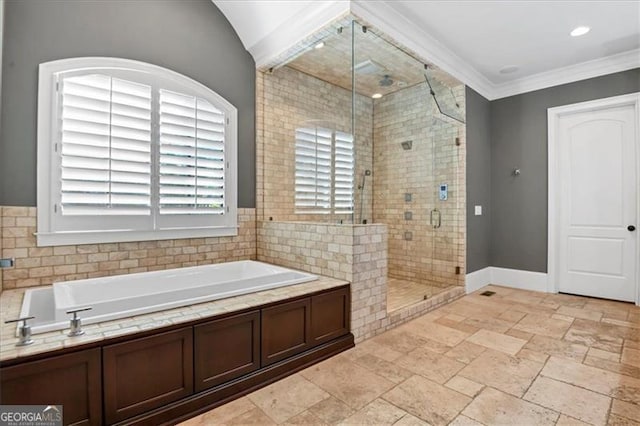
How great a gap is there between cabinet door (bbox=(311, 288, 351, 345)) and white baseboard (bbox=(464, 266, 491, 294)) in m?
2.36

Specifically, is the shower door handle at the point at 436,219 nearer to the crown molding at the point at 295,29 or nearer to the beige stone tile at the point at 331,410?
the crown molding at the point at 295,29

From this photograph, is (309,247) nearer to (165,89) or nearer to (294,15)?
(165,89)

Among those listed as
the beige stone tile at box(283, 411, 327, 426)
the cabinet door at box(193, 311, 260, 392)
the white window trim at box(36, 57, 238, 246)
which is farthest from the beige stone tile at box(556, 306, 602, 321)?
the white window trim at box(36, 57, 238, 246)

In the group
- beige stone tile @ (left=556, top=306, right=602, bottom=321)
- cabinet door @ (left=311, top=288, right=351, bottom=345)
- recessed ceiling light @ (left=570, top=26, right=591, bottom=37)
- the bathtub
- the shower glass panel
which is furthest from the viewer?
the shower glass panel

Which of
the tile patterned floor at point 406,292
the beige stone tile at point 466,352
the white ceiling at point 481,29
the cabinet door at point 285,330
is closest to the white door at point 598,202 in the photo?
the white ceiling at point 481,29

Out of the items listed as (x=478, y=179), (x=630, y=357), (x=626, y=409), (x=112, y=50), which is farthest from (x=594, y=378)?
(x=112, y=50)

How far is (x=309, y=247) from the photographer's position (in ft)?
10.1

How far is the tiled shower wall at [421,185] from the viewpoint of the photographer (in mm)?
4211

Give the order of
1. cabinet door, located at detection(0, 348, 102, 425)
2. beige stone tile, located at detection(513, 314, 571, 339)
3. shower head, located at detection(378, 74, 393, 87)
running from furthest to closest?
shower head, located at detection(378, 74, 393, 87) → beige stone tile, located at detection(513, 314, 571, 339) → cabinet door, located at detection(0, 348, 102, 425)

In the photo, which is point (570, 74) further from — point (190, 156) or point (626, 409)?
point (190, 156)

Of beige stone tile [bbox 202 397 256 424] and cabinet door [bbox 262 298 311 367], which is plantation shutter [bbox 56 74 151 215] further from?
beige stone tile [bbox 202 397 256 424]

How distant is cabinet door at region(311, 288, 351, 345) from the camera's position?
2.46m

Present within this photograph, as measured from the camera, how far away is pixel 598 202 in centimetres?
401

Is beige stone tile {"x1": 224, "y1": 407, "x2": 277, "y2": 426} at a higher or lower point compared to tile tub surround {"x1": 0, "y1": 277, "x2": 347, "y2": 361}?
lower
